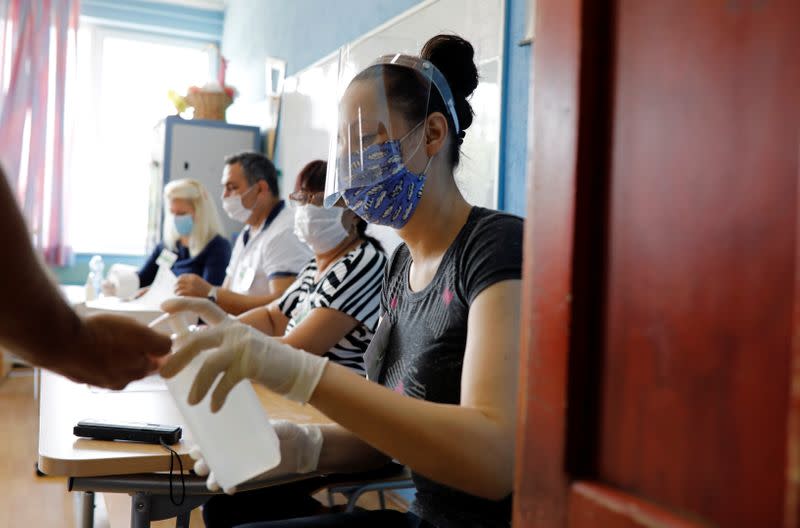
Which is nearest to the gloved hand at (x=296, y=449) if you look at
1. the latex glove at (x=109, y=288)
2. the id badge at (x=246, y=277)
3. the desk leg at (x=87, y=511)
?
the desk leg at (x=87, y=511)

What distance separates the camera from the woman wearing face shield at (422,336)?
3.34ft

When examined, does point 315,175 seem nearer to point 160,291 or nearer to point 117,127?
point 160,291

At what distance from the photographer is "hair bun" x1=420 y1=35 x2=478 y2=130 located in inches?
57.7

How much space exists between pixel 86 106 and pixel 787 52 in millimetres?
6055

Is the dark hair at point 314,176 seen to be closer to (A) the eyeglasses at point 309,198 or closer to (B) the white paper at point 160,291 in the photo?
(A) the eyeglasses at point 309,198

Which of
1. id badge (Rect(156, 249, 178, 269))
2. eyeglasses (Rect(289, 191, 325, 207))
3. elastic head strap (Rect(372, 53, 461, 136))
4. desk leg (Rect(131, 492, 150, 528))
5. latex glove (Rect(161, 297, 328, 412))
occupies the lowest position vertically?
desk leg (Rect(131, 492, 150, 528))

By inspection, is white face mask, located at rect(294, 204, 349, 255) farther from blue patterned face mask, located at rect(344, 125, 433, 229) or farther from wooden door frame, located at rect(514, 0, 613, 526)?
wooden door frame, located at rect(514, 0, 613, 526)

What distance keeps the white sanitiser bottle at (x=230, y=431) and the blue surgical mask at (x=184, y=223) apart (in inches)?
123

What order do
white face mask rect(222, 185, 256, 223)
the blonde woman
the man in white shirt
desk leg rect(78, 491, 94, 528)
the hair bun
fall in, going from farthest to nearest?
the blonde woman < white face mask rect(222, 185, 256, 223) < the man in white shirt < desk leg rect(78, 491, 94, 528) < the hair bun

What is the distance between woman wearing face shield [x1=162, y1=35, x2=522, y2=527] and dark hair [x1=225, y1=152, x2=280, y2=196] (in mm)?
2273

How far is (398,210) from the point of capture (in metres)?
1.41

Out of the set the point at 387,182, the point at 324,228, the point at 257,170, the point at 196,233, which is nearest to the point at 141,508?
the point at 387,182

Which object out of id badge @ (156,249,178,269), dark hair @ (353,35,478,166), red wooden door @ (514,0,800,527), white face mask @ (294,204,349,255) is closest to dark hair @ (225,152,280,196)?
id badge @ (156,249,178,269)

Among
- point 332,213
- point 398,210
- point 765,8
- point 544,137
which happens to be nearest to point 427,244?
point 398,210
